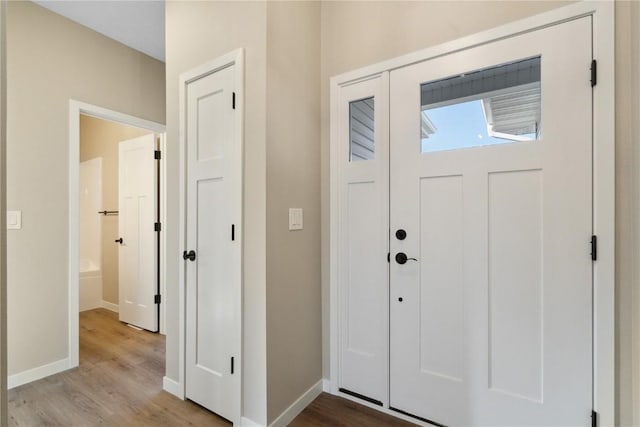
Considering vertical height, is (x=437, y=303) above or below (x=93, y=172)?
below

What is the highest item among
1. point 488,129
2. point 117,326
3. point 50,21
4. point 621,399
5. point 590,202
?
point 50,21

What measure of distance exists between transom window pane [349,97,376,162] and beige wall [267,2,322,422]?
0.25 metres

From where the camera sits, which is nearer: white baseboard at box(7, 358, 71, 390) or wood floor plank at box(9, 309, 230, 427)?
wood floor plank at box(9, 309, 230, 427)

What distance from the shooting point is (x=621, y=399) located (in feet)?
4.12

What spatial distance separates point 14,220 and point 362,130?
2602 millimetres

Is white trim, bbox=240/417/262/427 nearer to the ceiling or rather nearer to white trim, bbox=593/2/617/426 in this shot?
white trim, bbox=593/2/617/426

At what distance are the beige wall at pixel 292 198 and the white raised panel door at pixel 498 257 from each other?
0.52 metres

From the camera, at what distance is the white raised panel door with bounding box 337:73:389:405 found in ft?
6.08

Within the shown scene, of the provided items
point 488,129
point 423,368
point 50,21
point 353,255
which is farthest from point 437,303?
point 50,21

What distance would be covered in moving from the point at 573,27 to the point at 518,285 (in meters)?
1.22

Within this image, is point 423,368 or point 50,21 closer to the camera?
point 423,368

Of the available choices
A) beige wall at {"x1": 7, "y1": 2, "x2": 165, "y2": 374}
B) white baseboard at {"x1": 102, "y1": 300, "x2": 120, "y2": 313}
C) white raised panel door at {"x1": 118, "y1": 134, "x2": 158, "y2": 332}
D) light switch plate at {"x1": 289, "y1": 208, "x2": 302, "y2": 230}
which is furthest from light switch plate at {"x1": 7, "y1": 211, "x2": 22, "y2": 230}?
light switch plate at {"x1": 289, "y1": 208, "x2": 302, "y2": 230}

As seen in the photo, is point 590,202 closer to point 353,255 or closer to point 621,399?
point 621,399

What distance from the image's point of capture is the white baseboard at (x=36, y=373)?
2.16 m
